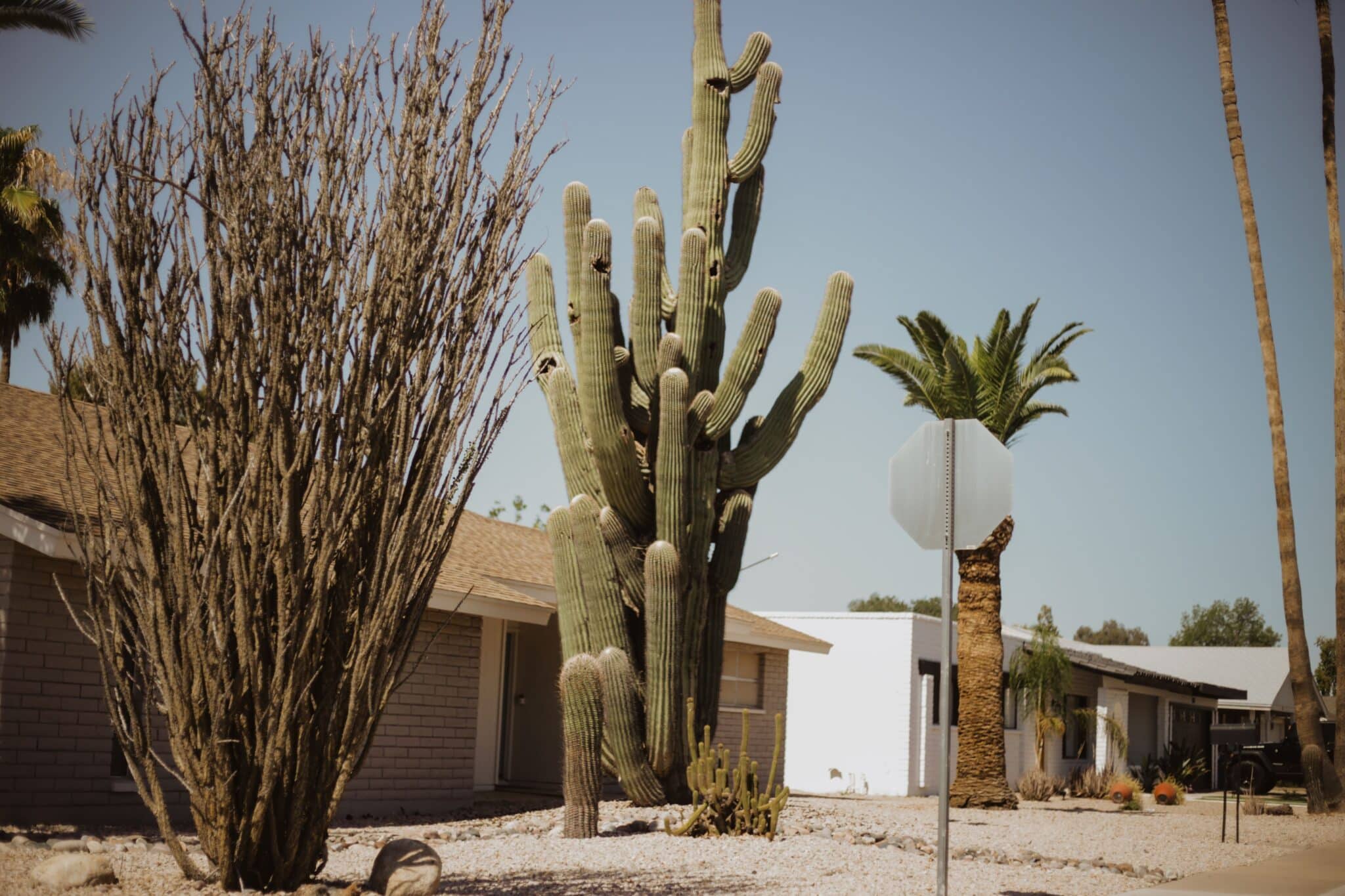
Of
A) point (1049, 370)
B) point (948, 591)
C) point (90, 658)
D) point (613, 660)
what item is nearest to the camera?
point (948, 591)

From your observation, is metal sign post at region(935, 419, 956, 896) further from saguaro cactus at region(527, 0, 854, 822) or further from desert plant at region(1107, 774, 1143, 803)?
desert plant at region(1107, 774, 1143, 803)

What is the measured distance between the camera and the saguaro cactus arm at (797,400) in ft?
48.5

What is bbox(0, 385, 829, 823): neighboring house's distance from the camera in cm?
1163

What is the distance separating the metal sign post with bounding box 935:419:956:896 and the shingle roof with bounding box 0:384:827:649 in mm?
4039

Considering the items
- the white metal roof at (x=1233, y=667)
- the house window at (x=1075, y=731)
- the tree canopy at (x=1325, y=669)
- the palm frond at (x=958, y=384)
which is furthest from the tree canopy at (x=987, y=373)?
the tree canopy at (x=1325, y=669)

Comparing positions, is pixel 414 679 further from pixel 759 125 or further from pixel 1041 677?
pixel 1041 677

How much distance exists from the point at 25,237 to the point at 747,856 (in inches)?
464

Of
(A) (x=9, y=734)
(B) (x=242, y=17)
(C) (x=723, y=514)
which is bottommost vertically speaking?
(A) (x=9, y=734)

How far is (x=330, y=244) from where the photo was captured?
684cm

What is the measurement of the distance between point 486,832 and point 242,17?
25.6ft

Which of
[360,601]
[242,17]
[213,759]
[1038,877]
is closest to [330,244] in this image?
[242,17]

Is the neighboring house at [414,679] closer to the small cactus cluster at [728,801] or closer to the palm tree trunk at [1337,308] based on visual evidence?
the small cactus cluster at [728,801]

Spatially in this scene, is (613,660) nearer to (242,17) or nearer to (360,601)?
(360,601)

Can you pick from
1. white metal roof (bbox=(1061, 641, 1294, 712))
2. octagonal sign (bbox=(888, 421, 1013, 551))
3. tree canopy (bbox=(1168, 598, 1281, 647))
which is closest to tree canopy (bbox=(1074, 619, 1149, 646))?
tree canopy (bbox=(1168, 598, 1281, 647))
